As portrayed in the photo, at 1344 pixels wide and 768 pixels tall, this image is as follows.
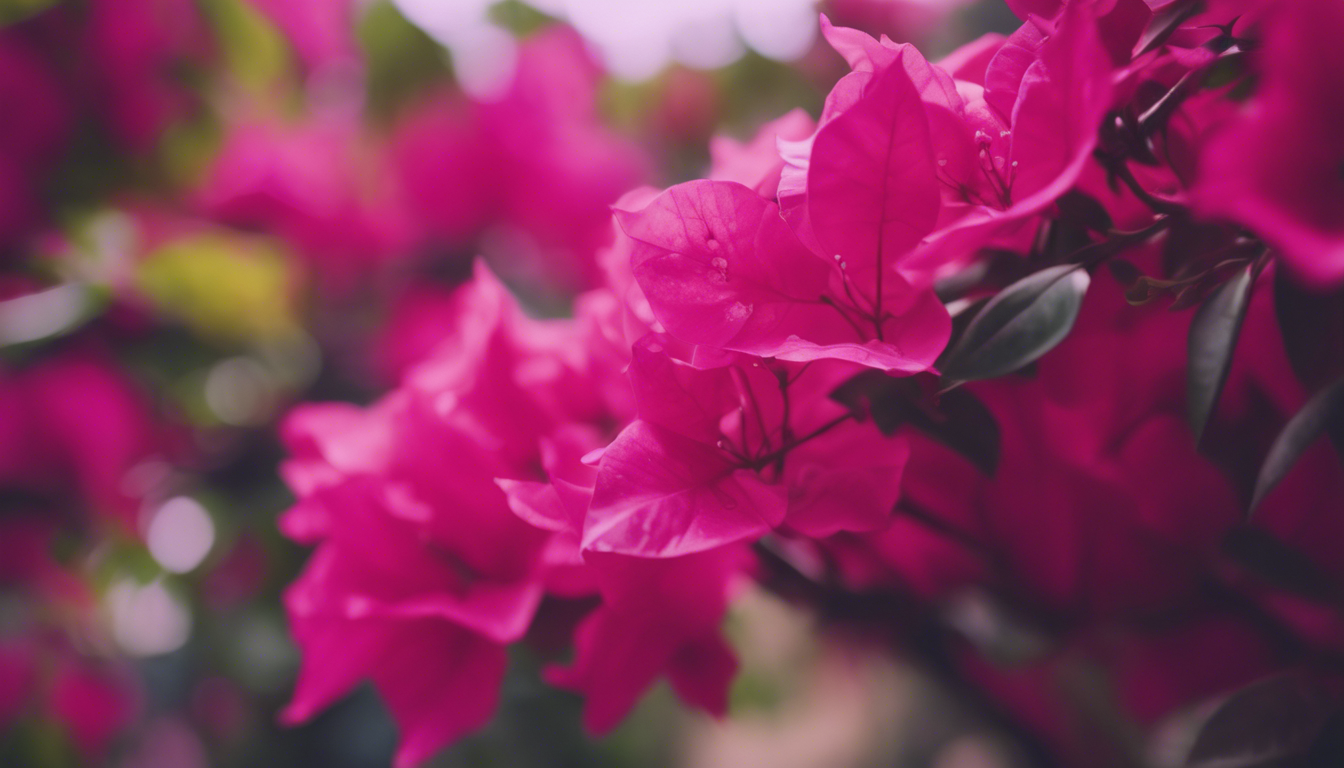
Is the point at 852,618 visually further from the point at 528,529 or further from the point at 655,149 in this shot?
the point at 655,149

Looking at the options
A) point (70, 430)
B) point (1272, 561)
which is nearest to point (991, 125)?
point (1272, 561)

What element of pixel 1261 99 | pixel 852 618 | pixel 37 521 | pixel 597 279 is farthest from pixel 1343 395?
pixel 37 521

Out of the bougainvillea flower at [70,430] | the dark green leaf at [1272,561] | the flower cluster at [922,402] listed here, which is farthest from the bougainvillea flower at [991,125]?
the bougainvillea flower at [70,430]

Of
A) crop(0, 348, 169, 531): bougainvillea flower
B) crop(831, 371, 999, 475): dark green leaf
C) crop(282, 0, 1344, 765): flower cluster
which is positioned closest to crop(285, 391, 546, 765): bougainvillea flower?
crop(282, 0, 1344, 765): flower cluster

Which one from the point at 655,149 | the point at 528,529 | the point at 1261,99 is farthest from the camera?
the point at 655,149

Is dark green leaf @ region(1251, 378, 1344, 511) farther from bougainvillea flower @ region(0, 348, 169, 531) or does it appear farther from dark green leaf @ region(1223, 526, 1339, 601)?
bougainvillea flower @ region(0, 348, 169, 531)

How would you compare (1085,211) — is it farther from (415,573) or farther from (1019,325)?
(415,573)
